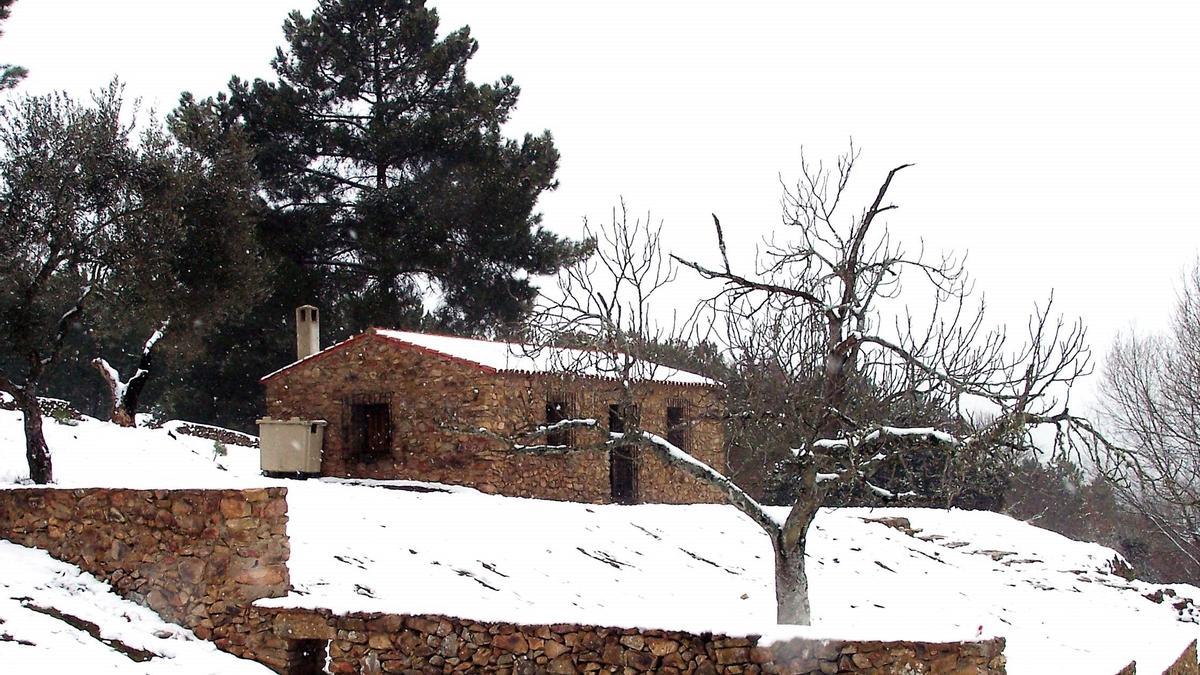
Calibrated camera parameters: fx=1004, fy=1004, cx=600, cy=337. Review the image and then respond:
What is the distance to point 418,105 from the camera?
30.4 meters

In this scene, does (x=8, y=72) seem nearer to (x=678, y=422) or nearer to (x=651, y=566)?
(x=651, y=566)

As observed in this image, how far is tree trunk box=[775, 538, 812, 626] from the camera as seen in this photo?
988 cm

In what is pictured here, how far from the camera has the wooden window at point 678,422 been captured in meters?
21.2

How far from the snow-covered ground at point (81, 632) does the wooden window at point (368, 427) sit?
31.0 ft

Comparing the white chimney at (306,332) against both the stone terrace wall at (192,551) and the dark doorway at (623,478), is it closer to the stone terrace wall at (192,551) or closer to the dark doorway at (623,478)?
the dark doorway at (623,478)

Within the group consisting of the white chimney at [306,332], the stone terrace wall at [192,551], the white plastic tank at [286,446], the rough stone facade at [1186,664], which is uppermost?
the white chimney at [306,332]

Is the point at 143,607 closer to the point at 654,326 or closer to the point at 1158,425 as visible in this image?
the point at 654,326

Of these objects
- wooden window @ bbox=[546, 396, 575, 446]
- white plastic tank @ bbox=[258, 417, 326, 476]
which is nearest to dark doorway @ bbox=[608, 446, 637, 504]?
wooden window @ bbox=[546, 396, 575, 446]

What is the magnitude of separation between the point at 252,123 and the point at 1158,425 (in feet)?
80.1

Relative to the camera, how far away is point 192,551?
8641mm

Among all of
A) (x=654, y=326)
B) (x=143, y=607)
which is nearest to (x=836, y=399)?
(x=654, y=326)

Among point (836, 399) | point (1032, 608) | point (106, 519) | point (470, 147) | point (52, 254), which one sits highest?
point (470, 147)

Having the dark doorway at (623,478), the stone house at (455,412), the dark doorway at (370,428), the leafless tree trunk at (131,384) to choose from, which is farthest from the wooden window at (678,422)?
the leafless tree trunk at (131,384)

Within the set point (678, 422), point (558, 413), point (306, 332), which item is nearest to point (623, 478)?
point (678, 422)
